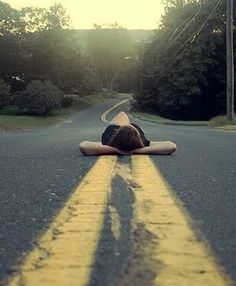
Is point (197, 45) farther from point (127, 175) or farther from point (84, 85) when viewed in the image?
point (127, 175)

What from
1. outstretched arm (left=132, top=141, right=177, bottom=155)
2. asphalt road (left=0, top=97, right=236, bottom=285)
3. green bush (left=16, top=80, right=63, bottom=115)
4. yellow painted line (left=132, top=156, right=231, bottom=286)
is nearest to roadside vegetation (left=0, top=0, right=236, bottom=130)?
green bush (left=16, top=80, right=63, bottom=115)

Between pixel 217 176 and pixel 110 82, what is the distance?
328ft

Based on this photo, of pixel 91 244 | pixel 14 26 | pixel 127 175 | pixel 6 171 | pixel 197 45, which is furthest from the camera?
pixel 14 26

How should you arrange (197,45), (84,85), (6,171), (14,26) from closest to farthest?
(6,171)
(197,45)
(14,26)
(84,85)

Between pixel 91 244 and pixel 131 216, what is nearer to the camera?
pixel 91 244

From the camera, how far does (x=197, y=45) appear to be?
45.5 metres

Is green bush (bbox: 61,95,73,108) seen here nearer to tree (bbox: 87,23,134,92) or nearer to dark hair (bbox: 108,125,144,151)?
tree (bbox: 87,23,134,92)

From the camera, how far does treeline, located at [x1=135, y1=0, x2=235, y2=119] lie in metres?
45.5

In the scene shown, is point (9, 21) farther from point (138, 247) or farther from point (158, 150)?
point (138, 247)

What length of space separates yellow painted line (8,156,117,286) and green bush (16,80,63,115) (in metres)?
47.1

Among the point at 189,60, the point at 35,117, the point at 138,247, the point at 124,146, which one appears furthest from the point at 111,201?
the point at 35,117

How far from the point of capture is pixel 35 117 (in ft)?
155

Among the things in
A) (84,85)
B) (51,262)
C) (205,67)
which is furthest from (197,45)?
(51,262)

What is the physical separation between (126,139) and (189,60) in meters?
40.9
